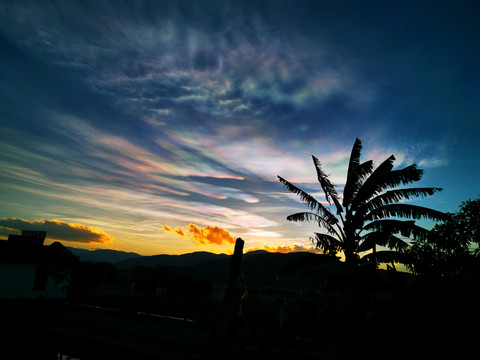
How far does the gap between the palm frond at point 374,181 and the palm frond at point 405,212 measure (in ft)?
2.37

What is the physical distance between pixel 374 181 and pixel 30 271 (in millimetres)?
20952

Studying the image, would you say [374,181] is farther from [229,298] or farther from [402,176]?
[229,298]

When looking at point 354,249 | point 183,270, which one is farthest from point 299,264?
point 183,270

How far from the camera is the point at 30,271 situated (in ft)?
58.6

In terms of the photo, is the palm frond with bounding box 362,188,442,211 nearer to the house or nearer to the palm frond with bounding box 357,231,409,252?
the palm frond with bounding box 357,231,409,252

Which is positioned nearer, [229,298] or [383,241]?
[229,298]

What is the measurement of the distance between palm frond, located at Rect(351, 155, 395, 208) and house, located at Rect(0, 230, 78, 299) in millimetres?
18206

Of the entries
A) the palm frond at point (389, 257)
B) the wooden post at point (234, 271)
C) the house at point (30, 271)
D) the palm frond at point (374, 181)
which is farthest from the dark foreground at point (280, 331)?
the palm frond at point (374, 181)

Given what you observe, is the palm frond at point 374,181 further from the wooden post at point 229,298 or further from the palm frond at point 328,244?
the wooden post at point 229,298

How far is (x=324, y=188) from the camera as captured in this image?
13.6 m

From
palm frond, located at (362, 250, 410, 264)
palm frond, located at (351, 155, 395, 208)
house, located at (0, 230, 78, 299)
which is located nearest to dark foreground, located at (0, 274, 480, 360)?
palm frond, located at (362, 250, 410, 264)

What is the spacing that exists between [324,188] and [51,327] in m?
12.9

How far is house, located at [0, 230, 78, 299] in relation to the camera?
16828 mm

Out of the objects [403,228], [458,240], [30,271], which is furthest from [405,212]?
[30,271]
